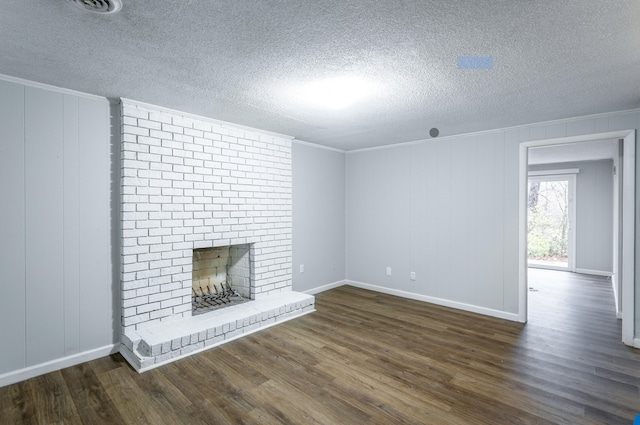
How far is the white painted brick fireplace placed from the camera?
2967 mm

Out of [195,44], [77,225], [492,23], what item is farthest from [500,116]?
[77,225]

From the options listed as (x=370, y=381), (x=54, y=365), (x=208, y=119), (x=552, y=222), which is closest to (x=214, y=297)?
(x=54, y=365)

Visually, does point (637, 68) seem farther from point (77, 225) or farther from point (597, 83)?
point (77, 225)

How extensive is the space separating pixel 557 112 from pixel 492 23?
220 cm

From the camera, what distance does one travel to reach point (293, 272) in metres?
4.71

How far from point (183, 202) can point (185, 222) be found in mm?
218

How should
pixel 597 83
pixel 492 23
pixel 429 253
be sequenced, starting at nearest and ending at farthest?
1. pixel 492 23
2. pixel 597 83
3. pixel 429 253

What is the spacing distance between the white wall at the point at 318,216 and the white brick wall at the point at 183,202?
0.50m

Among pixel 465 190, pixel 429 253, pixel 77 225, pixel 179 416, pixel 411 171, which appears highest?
pixel 411 171

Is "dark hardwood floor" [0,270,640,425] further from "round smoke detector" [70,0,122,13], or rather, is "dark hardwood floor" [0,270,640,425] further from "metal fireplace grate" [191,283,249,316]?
"round smoke detector" [70,0,122,13]

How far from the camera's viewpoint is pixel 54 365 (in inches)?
104

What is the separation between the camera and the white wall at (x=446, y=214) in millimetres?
3898

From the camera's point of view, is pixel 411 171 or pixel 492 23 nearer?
pixel 492 23

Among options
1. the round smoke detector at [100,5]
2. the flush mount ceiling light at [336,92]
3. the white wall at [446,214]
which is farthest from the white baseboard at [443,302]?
the round smoke detector at [100,5]
